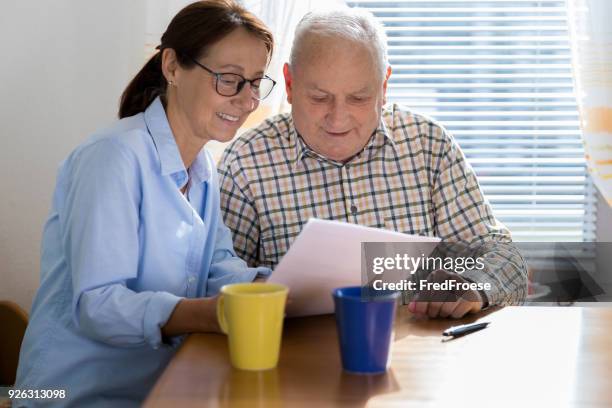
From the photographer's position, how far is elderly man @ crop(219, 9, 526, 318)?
1760mm

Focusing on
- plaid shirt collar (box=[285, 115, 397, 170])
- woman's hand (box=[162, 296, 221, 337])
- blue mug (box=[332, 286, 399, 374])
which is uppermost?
plaid shirt collar (box=[285, 115, 397, 170])

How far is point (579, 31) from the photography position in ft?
8.44

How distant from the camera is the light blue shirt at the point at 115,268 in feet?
4.32

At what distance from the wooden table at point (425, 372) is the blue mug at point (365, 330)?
19mm

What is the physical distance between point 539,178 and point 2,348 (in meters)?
1.87

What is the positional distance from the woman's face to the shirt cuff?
1.35 feet

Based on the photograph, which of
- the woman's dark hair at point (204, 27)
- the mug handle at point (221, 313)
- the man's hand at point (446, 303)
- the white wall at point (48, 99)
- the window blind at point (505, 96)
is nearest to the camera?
the mug handle at point (221, 313)

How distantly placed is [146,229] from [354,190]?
60 centimetres

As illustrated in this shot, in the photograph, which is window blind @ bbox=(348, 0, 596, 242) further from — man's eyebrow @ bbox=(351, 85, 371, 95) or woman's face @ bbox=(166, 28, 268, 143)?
woman's face @ bbox=(166, 28, 268, 143)

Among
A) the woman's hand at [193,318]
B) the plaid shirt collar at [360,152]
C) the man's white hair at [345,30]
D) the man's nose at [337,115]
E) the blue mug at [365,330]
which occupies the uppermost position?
the man's white hair at [345,30]

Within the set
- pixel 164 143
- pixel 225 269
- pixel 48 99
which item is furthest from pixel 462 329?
pixel 48 99

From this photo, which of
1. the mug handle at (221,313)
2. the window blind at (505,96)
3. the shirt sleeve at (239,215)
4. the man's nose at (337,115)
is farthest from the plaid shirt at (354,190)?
the window blind at (505,96)

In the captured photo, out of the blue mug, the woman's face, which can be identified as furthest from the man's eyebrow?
the blue mug

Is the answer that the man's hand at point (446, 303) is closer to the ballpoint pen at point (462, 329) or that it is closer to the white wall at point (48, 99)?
the ballpoint pen at point (462, 329)
